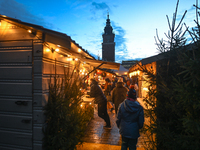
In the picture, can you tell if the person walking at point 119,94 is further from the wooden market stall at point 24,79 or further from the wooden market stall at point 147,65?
the wooden market stall at point 24,79

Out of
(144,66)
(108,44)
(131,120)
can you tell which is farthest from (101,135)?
(108,44)

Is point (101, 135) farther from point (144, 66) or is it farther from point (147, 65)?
point (144, 66)

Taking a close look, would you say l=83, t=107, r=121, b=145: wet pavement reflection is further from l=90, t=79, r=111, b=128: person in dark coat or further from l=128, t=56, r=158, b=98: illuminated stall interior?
l=128, t=56, r=158, b=98: illuminated stall interior

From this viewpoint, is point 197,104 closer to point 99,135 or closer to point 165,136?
point 165,136

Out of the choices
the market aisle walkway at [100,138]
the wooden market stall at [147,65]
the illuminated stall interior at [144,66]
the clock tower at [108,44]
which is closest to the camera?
the wooden market stall at [147,65]

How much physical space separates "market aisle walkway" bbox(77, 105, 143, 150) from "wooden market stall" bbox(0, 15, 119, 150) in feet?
5.99

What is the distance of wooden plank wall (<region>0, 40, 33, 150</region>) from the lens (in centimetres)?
346

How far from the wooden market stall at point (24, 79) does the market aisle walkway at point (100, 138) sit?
183 centimetres

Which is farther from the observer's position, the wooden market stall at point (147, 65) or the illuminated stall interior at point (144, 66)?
the illuminated stall interior at point (144, 66)

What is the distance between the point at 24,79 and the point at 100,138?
3.48 meters

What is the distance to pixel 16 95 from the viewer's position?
11.6ft

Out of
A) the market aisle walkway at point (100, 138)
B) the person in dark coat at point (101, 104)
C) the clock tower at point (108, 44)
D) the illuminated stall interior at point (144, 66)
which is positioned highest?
the clock tower at point (108, 44)

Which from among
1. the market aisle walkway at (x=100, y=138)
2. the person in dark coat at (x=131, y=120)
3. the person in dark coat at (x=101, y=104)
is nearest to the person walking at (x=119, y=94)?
the person in dark coat at (x=101, y=104)

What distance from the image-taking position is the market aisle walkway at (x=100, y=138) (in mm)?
4346
